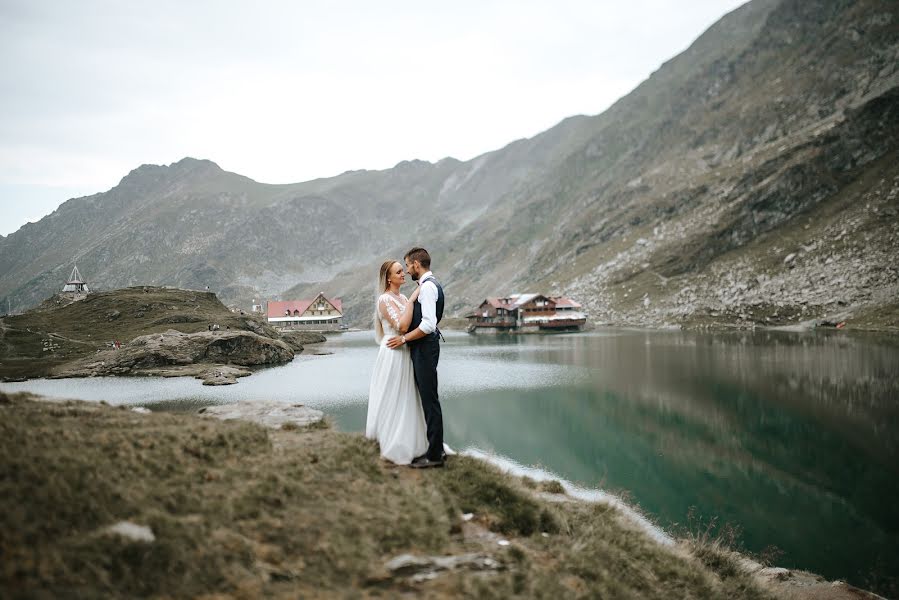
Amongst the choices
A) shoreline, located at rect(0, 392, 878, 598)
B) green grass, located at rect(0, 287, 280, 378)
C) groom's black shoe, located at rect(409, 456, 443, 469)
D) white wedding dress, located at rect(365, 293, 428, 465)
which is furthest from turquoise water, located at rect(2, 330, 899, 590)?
green grass, located at rect(0, 287, 280, 378)

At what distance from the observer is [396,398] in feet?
34.2

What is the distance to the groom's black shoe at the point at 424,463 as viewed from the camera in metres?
10.2

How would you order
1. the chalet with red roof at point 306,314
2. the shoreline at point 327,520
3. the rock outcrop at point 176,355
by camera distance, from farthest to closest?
the chalet with red roof at point 306,314 < the rock outcrop at point 176,355 < the shoreline at point 327,520

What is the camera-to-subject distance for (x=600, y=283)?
149 meters

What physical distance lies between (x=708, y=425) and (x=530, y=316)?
10154 centimetres

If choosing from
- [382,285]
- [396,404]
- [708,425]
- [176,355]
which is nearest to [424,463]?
[396,404]

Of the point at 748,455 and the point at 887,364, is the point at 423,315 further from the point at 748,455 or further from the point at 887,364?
the point at 887,364

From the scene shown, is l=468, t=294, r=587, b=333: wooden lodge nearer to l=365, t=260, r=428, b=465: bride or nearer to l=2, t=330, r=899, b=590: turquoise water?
l=2, t=330, r=899, b=590: turquoise water

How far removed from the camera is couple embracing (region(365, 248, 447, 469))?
33.5 ft

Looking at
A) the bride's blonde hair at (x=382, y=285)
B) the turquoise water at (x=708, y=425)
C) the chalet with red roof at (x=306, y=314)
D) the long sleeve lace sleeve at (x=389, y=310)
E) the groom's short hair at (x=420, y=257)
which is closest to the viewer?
the long sleeve lace sleeve at (x=389, y=310)

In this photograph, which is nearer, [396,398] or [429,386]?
[429,386]

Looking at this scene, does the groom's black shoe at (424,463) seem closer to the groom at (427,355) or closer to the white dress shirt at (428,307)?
the groom at (427,355)

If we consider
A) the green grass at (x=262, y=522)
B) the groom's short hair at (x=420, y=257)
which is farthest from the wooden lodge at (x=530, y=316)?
the green grass at (x=262, y=522)

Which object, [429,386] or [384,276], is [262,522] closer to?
[429,386]
